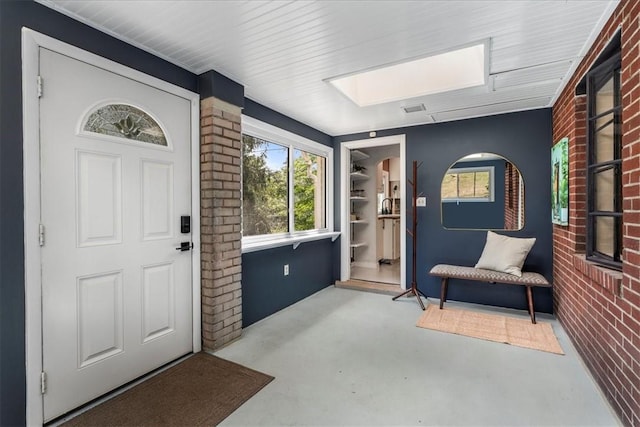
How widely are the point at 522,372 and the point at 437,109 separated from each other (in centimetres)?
264

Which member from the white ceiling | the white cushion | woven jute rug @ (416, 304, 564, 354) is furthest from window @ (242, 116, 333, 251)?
the white cushion

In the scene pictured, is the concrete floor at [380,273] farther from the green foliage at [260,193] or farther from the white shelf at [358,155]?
the white shelf at [358,155]

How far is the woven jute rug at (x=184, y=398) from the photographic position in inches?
68.0

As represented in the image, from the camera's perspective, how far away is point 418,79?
3037 millimetres

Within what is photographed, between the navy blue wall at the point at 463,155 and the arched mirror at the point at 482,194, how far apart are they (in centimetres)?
7

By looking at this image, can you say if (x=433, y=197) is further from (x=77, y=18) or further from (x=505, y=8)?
(x=77, y=18)

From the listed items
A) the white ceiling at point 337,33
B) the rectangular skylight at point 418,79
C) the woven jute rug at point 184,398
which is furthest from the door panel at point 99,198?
the rectangular skylight at point 418,79

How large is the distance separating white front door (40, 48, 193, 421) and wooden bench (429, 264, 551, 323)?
271 centimetres

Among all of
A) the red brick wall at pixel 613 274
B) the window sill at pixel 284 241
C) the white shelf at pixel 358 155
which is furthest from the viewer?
the white shelf at pixel 358 155

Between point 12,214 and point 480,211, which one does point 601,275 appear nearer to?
point 480,211

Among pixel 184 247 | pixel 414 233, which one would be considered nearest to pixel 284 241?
pixel 184 247

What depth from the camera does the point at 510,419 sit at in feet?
5.63

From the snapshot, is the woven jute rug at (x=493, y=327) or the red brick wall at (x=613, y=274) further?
the woven jute rug at (x=493, y=327)

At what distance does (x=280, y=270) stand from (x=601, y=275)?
2780 millimetres
